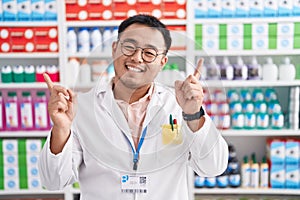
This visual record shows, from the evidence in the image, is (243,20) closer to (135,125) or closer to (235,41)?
(235,41)

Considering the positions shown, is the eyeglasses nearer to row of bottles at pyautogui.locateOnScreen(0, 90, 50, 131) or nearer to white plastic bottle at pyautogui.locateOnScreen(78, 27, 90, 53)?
white plastic bottle at pyautogui.locateOnScreen(78, 27, 90, 53)

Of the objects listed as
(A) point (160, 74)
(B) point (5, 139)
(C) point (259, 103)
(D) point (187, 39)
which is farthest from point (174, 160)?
(B) point (5, 139)

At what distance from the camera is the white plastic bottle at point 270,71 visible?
332 cm

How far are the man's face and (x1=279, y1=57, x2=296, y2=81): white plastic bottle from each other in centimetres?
221

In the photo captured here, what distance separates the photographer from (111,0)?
3270 mm

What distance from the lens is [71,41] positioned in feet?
10.8

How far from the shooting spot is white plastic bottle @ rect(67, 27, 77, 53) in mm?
3297

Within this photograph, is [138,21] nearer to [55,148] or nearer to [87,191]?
[55,148]

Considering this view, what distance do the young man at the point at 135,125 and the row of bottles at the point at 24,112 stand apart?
2.01m

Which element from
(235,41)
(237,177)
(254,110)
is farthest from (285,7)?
(237,177)

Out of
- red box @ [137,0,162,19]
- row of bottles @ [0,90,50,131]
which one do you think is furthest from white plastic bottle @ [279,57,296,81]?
row of bottles @ [0,90,50,131]

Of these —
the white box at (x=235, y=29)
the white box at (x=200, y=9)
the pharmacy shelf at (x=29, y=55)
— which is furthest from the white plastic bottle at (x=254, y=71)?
the pharmacy shelf at (x=29, y=55)

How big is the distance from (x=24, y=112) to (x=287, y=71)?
1.88m

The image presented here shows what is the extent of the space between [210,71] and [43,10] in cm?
230
